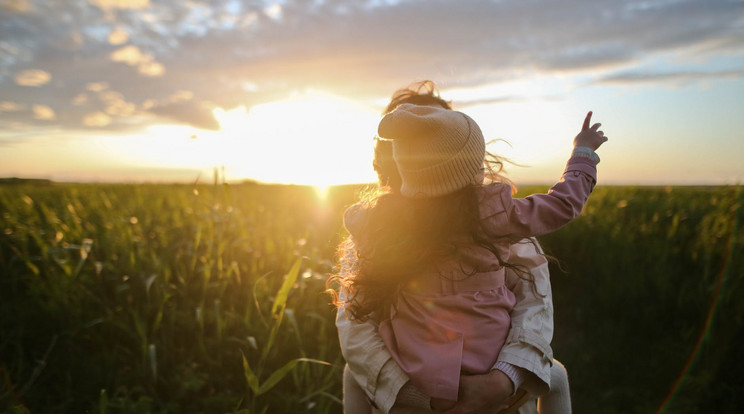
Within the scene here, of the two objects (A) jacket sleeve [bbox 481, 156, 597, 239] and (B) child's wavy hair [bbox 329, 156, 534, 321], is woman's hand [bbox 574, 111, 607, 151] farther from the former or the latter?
(B) child's wavy hair [bbox 329, 156, 534, 321]

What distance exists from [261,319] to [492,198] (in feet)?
5.88

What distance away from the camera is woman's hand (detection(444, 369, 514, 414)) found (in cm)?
142

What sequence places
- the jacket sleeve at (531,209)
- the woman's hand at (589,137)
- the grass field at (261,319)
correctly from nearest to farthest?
the jacket sleeve at (531,209)
the woman's hand at (589,137)
the grass field at (261,319)

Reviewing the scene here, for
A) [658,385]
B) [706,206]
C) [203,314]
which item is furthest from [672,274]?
[203,314]

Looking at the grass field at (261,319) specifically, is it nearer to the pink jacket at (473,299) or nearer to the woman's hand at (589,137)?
the pink jacket at (473,299)

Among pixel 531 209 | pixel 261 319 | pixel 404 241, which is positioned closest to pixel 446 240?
pixel 404 241

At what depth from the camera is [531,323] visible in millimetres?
1542

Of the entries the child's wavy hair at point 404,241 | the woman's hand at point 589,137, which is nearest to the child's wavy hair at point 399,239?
the child's wavy hair at point 404,241

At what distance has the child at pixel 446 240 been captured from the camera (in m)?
1.47

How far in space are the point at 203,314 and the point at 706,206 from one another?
490 cm

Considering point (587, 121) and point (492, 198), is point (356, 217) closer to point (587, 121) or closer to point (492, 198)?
point (492, 198)

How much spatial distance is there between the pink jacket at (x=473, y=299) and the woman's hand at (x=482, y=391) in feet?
0.13

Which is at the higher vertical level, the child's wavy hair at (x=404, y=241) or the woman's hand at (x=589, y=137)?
the woman's hand at (x=589, y=137)

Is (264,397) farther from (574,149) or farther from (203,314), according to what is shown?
(574,149)
